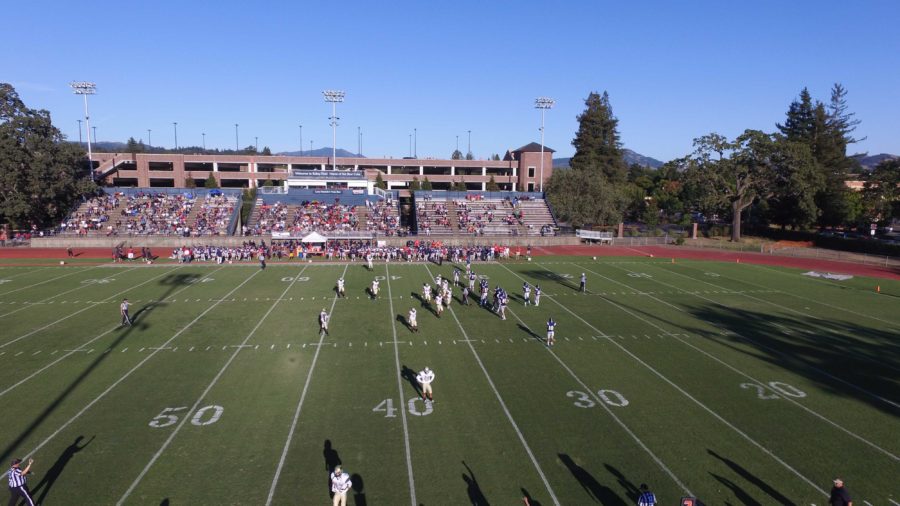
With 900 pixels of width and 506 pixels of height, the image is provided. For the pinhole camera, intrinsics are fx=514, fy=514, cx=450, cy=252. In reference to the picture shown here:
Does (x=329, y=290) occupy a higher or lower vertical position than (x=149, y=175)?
lower

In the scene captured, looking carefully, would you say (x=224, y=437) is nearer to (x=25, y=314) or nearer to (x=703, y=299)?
(x=25, y=314)

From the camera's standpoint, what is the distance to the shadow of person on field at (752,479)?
10.3 m

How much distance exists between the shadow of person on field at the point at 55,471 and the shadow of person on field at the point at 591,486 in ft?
34.7

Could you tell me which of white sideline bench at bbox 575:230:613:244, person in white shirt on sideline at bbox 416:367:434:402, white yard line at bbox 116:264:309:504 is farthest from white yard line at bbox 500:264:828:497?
white sideline bench at bbox 575:230:613:244

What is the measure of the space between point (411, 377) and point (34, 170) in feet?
169

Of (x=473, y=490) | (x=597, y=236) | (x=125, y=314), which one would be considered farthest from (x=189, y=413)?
(x=597, y=236)

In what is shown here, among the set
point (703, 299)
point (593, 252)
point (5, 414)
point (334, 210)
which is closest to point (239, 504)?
point (5, 414)

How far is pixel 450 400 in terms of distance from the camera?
14.6 metres

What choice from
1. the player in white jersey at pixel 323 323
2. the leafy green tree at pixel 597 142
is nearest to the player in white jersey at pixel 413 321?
the player in white jersey at pixel 323 323

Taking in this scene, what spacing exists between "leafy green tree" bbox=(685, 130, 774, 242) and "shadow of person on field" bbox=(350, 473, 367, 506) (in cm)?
5570

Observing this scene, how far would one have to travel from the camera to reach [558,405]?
14.3 meters

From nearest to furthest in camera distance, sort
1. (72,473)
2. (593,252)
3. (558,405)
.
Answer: (72,473) < (558,405) < (593,252)

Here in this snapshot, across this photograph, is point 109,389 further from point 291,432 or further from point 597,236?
point 597,236

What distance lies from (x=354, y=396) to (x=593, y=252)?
36.6 meters
